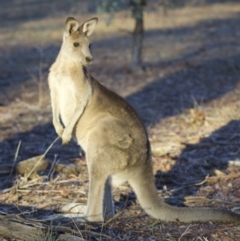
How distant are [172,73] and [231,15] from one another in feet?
20.5

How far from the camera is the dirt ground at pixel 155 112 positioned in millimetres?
4652

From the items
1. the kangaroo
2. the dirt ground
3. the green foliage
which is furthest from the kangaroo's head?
the green foliage

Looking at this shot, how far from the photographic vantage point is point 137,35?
9.98 m

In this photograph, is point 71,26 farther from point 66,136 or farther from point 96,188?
point 96,188

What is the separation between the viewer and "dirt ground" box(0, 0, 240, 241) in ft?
15.3

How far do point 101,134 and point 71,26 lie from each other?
0.96 meters

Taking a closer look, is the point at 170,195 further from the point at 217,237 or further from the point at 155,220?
the point at 217,237

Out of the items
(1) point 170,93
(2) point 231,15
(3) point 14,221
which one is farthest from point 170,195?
(2) point 231,15

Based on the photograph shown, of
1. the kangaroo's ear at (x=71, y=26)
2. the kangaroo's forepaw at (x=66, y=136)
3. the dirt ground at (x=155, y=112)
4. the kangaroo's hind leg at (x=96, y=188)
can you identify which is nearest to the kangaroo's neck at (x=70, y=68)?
the kangaroo's ear at (x=71, y=26)

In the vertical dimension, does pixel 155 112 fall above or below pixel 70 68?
below

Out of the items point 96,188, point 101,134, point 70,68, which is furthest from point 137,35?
point 96,188

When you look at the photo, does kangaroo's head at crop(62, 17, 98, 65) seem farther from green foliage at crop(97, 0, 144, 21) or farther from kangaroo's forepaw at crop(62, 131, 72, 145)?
green foliage at crop(97, 0, 144, 21)

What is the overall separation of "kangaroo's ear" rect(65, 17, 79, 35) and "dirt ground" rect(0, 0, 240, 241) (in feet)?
4.22

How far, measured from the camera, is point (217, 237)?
153 inches
